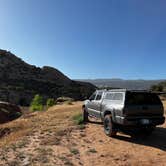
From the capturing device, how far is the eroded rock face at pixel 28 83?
7472cm

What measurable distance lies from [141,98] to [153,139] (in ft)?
6.13

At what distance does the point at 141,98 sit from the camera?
12.2 metres

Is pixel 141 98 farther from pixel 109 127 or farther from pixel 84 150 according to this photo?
pixel 84 150

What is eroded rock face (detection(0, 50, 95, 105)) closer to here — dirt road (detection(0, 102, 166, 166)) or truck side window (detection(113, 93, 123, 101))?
dirt road (detection(0, 102, 166, 166))

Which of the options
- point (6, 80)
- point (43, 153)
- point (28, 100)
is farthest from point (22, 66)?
point (43, 153)

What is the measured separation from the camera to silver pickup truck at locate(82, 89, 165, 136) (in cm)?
1159

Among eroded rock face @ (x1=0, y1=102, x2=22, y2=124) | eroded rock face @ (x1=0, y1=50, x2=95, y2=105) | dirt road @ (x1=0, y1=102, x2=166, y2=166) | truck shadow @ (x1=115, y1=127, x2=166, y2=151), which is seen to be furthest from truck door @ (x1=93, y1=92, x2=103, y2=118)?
eroded rock face @ (x1=0, y1=50, x2=95, y2=105)

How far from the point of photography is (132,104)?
11.9 meters

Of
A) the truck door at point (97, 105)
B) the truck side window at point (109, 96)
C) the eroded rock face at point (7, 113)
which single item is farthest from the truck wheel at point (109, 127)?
the eroded rock face at point (7, 113)

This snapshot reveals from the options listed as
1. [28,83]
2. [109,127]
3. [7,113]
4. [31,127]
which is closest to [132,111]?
[109,127]

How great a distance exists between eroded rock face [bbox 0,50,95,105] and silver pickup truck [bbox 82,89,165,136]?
190ft

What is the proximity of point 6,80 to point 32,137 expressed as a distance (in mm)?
76918

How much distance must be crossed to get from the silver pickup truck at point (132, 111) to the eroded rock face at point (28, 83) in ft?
190

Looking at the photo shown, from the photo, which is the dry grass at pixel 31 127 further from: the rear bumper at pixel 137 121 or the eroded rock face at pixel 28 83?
the eroded rock face at pixel 28 83
